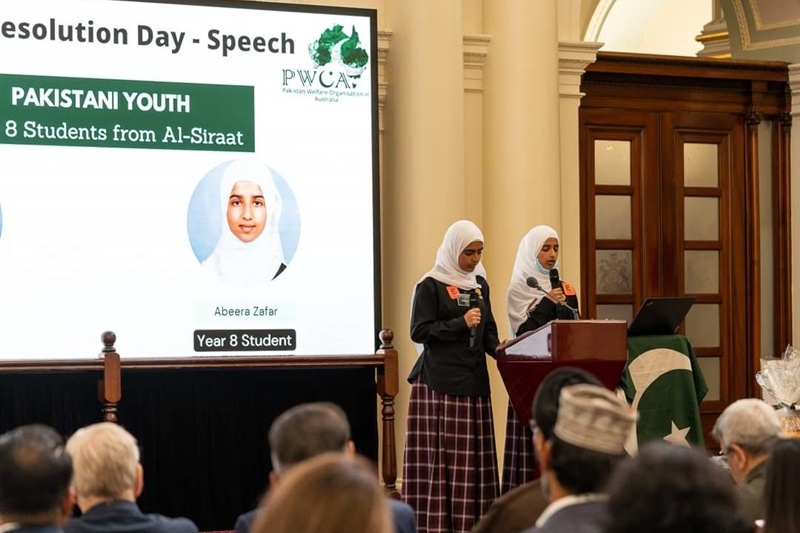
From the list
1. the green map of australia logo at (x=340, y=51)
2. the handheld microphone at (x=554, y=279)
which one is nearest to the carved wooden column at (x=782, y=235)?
the green map of australia logo at (x=340, y=51)


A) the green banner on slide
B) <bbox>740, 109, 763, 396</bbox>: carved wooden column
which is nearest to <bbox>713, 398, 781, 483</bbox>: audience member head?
the green banner on slide

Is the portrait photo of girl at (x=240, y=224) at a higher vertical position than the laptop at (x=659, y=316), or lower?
higher

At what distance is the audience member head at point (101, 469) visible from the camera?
276 cm

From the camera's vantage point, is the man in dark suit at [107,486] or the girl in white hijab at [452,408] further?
the girl in white hijab at [452,408]

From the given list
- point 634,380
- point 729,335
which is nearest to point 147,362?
point 634,380

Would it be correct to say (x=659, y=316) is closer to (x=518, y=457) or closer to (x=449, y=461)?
(x=518, y=457)

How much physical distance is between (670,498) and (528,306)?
152 inches

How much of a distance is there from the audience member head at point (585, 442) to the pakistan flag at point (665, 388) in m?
3.23

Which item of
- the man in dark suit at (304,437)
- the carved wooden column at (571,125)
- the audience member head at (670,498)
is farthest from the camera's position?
the carved wooden column at (571,125)

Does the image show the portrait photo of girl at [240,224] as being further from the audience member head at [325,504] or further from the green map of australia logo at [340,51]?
the audience member head at [325,504]

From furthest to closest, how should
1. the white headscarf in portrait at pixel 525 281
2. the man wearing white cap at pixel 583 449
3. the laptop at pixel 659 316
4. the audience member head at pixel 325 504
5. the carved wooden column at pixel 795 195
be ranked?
1. the carved wooden column at pixel 795 195
2. the white headscarf in portrait at pixel 525 281
3. the laptop at pixel 659 316
4. the man wearing white cap at pixel 583 449
5. the audience member head at pixel 325 504

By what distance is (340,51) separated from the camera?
6.96 m

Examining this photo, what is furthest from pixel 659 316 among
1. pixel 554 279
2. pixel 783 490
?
pixel 783 490

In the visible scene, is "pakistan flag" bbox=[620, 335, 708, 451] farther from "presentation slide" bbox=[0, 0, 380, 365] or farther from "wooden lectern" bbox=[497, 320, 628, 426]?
"presentation slide" bbox=[0, 0, 380, 365]
